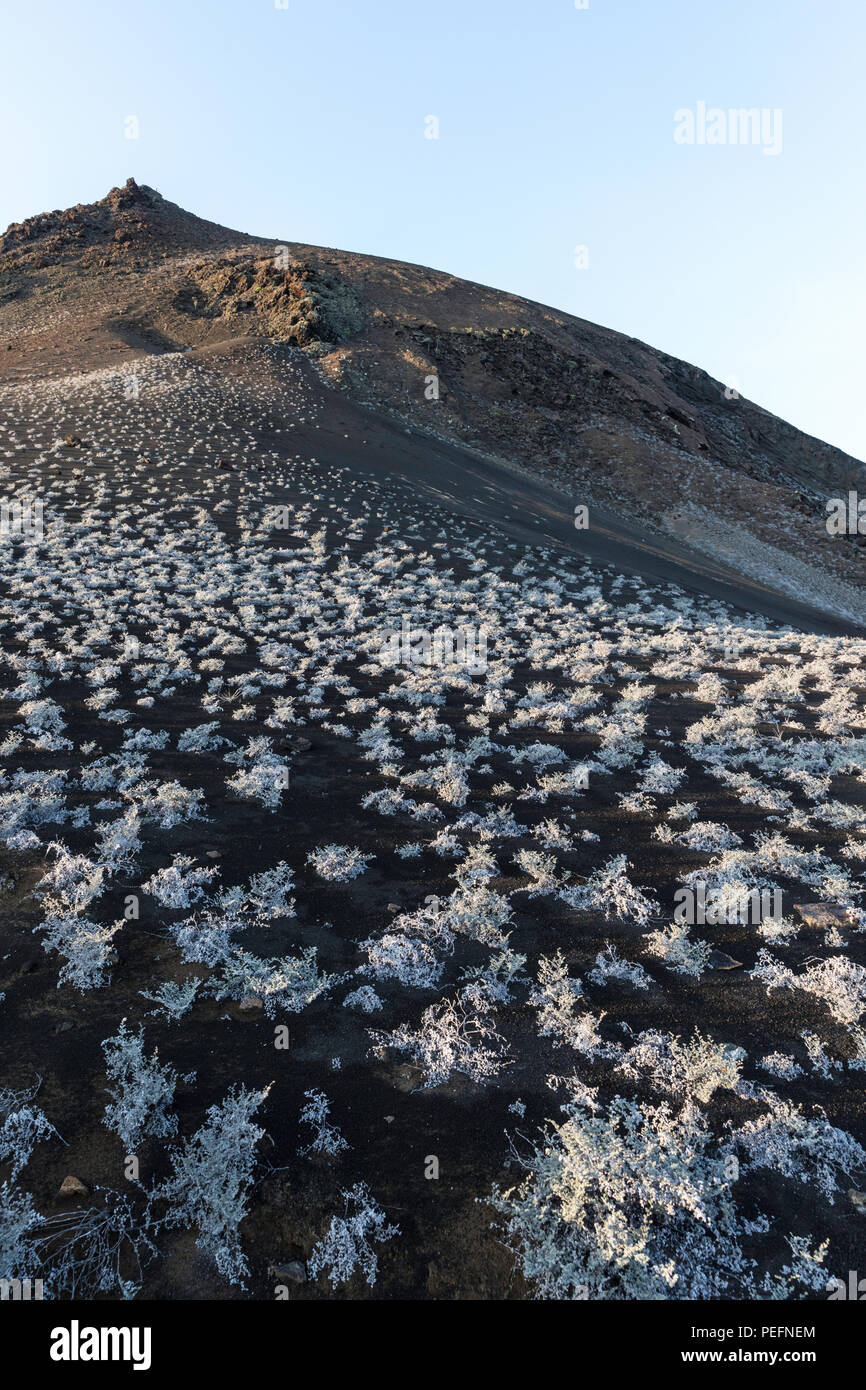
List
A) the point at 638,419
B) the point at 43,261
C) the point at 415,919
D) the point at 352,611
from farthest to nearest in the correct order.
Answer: the point at 43,261 → the point at 638,419 → the point at 352,611 → the point at 415,919

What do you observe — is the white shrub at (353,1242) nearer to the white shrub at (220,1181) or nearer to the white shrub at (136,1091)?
the white shrub at (220,1181)

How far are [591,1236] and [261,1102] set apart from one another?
8.27ft

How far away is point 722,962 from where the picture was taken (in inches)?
267

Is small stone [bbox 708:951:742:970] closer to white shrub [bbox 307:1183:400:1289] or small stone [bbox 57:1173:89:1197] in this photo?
white shrub [bbox 307:1183:400:1289]

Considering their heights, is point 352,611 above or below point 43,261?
below

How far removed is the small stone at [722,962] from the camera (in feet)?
22.1

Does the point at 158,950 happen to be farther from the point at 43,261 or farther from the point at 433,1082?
the point at 43,261

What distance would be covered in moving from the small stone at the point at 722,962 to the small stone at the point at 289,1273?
14.7 feet

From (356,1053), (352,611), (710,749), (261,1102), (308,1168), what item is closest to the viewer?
(308,1168)

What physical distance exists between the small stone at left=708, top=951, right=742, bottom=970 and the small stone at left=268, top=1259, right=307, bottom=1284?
4470mm

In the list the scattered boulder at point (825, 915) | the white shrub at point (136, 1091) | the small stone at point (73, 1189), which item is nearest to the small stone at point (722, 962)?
the scattered boulder at point (825, 915)

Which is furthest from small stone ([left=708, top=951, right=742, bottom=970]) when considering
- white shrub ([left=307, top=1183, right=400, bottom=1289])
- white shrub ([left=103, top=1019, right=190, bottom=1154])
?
white shrub ([left=103, top=1019, right=190, bottom=1154])

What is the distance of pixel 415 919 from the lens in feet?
23.7
